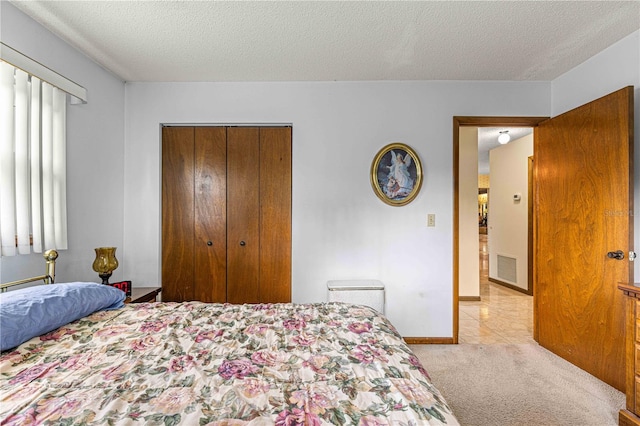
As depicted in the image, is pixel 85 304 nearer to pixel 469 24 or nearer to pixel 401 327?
pixel 401 327

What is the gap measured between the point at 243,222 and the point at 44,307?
5.67ft

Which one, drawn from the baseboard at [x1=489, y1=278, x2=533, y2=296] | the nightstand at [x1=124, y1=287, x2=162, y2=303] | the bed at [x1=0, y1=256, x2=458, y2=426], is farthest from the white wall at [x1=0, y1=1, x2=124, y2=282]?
the baseboard at [x1=489, y1=278, x2=533, y2=296]

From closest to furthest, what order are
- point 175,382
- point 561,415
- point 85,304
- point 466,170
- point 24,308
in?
point 175,382 → point 24,308 → point 85,304 → point 561,415 → point 466,170

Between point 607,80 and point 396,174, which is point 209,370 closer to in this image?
point 396,174

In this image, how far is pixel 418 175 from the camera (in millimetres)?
2961

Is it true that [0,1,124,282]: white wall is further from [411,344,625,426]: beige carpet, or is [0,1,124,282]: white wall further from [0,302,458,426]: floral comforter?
[411,344,625,426]: beige carpet

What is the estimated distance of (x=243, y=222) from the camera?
2.98m

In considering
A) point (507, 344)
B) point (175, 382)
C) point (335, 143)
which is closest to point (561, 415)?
point (507, 344)

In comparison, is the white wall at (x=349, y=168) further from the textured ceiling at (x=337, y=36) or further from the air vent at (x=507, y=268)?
the air vent at (x=507, y=268)

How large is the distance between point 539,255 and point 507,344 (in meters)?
0.94

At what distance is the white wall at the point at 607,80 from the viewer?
2.21m

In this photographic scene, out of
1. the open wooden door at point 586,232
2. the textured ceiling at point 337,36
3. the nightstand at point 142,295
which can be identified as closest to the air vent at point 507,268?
the open wooden door at point 586,232

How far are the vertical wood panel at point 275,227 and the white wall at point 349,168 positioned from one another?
82mm

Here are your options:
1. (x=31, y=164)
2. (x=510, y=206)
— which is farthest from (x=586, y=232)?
(x=31, y=164)
